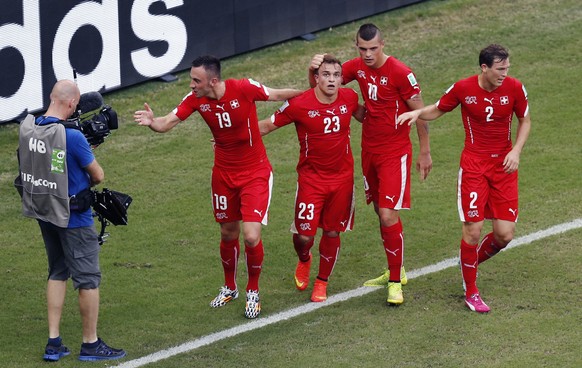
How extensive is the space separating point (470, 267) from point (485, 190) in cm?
63

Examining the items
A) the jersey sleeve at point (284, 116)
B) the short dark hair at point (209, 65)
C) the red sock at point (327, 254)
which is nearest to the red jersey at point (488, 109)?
the jersey sleeve at point (284, 116)

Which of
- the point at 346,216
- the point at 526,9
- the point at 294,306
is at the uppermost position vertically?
the point at 526,9

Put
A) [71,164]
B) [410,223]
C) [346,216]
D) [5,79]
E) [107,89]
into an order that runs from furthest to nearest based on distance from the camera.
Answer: [107,89] → [5,79] → [410,223] → [346,216] → [71,164]

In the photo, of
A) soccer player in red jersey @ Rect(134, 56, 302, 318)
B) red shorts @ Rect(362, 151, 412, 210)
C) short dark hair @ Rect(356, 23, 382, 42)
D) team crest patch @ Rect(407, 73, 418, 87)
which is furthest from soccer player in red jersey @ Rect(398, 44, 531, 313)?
soccer player in red jersey @ Rect(134, 56, 302, 318)

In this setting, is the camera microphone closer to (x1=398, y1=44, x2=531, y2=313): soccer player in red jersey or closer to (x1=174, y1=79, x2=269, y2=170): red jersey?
(x1=174, y1=79, x2=269, y2=170): red jersey

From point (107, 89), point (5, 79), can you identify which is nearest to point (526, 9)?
point (107, 89)

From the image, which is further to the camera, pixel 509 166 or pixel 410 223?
pixel 410 223

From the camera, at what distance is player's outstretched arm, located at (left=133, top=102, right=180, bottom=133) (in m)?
9.17

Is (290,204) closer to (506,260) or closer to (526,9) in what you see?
(506,260)

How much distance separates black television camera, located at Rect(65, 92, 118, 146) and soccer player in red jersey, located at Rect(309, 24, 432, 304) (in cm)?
177

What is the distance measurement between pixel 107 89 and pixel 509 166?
21.3 ft

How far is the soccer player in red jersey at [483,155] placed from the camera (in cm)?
936

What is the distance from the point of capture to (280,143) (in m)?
13.6

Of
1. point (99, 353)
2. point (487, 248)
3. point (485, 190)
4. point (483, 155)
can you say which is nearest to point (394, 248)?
point (487, 248)
